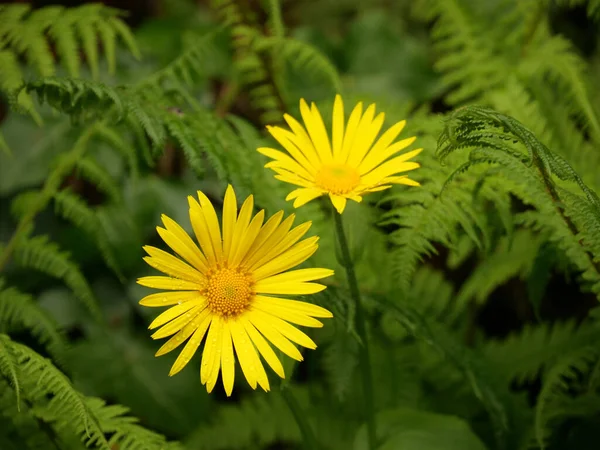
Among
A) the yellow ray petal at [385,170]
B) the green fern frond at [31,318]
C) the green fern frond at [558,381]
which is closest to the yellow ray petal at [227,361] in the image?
the yellow ray petal at [385,170]

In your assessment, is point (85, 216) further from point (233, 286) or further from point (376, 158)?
point (376, 158)

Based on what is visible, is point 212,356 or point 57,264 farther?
point 57,264

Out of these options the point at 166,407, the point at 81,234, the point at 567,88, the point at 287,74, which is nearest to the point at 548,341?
the point at 567,88

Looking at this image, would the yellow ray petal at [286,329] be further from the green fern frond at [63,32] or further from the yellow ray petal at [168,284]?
the green fern frond at [63,32]

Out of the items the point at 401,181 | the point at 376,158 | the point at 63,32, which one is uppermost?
the point at 63,32

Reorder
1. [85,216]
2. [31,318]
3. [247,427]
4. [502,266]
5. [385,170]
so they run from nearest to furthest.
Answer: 1. [385,170]
2. [31,318]
3. [85,216]
4. [502,266]
5. [247,427]

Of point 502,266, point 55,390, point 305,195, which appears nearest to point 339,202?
point 305,195

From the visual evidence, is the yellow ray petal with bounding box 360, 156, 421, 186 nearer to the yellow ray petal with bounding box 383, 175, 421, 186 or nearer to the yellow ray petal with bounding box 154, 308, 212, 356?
the yellow ray petal with bounding box 383, 175, 421, 186

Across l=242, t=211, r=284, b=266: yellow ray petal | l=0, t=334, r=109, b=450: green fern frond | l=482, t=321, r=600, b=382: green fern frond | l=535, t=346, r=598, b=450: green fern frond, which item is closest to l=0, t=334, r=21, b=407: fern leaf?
l=0, t=334, r=109, b=450: green fern frond
